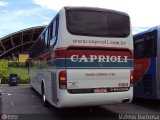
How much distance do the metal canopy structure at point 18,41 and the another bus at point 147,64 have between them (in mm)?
57480

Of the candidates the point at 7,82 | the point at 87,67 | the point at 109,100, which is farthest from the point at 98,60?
the point at 7,82

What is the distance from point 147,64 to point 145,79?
0.62 m

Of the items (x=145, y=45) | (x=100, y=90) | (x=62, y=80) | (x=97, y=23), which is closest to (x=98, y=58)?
(x=100, y=90)

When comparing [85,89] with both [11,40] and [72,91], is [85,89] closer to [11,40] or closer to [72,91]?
[72,91]

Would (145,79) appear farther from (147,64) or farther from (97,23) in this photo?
(97,23)

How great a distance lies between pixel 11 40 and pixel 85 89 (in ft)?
211

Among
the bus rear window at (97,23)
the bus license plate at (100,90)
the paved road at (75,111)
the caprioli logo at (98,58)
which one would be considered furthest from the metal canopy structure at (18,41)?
the bus license plate at (100,90)

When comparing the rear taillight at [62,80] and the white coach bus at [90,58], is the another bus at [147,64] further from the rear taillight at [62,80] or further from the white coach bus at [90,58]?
the rear taillight at [62,80]

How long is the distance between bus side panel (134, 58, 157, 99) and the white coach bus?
78.9 inches

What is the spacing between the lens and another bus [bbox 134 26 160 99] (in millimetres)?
12555

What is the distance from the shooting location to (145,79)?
43.8 feet

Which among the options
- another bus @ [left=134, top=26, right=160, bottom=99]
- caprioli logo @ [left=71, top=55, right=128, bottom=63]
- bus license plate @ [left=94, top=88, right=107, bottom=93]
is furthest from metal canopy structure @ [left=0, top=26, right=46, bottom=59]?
bus license plate @ [left=94, top=88, right=107, bottom=93]

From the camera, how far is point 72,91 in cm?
1016

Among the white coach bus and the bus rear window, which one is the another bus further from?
the bus rear window
